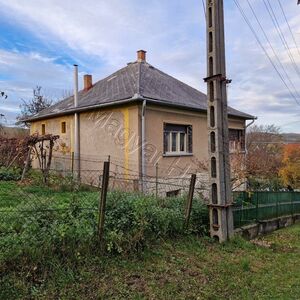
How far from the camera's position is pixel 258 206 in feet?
30.8

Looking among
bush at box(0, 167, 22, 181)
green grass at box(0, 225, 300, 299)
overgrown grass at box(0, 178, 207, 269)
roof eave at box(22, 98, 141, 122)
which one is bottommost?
green grass at box(0, 225, 300, 299)

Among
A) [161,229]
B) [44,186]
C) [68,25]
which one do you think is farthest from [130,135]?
[161,229]

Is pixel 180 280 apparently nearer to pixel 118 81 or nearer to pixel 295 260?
Result: pixel 295 260

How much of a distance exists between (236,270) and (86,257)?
254 cm

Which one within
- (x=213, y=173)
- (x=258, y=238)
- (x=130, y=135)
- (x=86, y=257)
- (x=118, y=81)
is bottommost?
(x=258, y=238)

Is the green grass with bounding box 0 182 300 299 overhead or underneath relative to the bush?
underneath

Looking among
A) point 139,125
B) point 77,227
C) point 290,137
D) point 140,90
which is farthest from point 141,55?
point 290,137

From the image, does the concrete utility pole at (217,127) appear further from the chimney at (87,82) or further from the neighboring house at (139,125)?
the chimney at (87,82)

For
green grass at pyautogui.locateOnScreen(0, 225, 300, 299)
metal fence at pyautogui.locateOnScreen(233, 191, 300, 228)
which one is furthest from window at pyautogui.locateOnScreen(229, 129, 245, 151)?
green grass at pyautogui.locateOnScreen(0, 225, 300, 299)

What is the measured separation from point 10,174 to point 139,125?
5524 mm

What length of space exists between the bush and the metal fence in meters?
8.56

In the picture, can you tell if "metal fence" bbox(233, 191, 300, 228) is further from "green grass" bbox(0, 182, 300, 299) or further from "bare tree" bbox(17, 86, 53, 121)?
"bare tree" bbox(17, 86, 53, 121)

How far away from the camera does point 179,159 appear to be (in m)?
13.9

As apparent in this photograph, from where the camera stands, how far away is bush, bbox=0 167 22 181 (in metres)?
12.6
